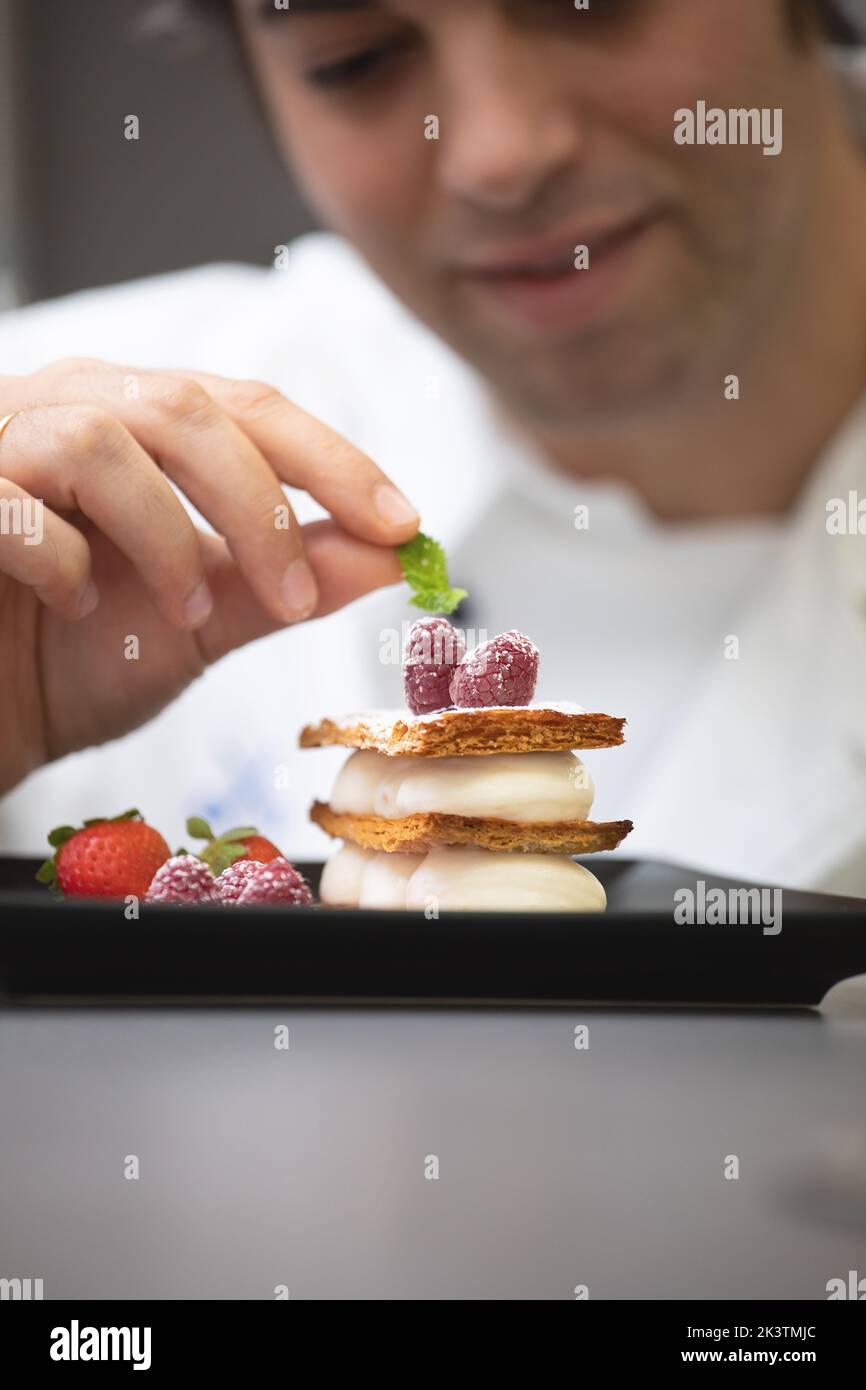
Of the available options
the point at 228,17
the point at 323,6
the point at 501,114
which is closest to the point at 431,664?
the point at 501,114

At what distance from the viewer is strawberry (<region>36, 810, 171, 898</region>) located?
1.08 m

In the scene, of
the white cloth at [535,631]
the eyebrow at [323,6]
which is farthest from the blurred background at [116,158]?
the eyebrow at [323,6]

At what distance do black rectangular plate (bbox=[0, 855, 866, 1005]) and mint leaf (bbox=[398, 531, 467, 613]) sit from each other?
0.34m

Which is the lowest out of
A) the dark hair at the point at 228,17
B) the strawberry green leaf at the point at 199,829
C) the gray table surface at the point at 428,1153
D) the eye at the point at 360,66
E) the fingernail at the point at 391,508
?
the gray table surface at the point at 428,1153

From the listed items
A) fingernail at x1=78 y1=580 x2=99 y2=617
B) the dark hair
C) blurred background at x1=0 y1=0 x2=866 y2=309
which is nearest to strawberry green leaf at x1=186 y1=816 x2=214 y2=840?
fingernail at x1=78 y1=580 x2=99 y2=617

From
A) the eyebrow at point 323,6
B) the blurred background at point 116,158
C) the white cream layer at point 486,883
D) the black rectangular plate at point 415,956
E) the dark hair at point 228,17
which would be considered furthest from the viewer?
the blurred background at point 116,158

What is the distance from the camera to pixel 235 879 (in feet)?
3.49

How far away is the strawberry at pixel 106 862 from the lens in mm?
1076

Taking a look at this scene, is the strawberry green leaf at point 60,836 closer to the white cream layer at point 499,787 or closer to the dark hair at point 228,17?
the white cream layer at point 499,787

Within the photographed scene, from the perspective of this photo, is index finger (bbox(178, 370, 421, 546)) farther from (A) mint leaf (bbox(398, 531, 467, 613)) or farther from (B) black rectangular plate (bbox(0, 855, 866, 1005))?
(B) black rectangular plate (bbox(0, 855, 866, 1005))

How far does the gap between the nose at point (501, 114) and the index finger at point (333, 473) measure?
21.9 inches

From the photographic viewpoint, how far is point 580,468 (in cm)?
232

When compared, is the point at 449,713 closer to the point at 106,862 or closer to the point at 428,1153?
the point at 106,862

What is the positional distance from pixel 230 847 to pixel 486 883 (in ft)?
0.84
